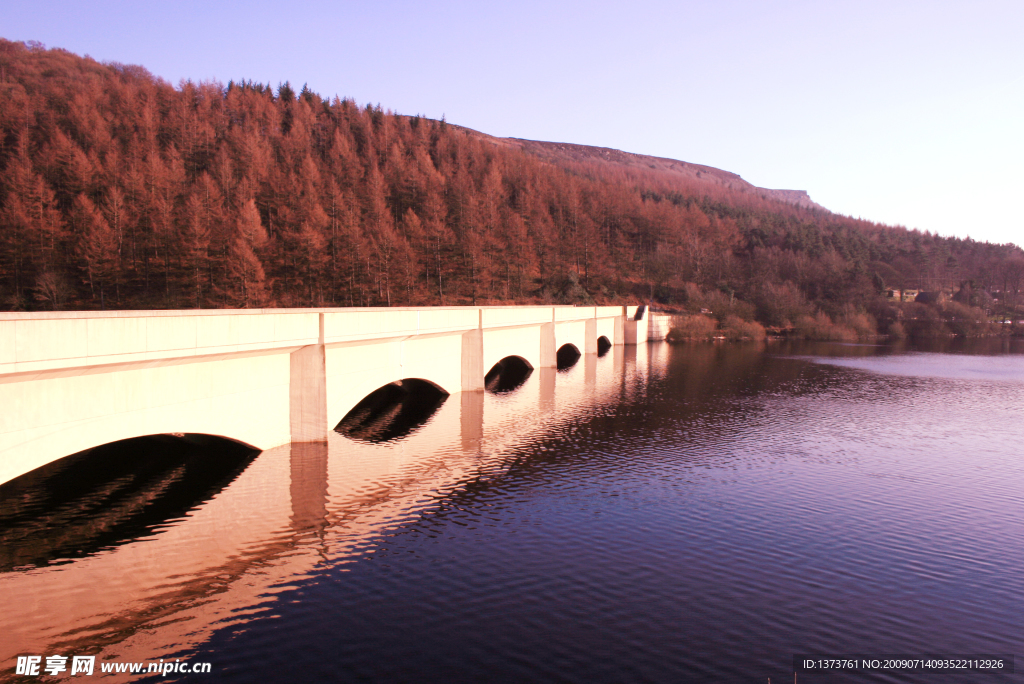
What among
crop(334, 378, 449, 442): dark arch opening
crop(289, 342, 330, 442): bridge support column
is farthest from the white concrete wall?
crop(334, 378, 449, 442): dark arch opening

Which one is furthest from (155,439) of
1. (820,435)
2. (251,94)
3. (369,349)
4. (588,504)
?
(251,94)

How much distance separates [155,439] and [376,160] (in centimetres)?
8155

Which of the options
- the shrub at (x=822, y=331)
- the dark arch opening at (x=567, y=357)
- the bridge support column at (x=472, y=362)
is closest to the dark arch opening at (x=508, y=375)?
the bridge support column at (x=472, y=362)

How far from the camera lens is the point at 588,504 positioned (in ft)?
56.6

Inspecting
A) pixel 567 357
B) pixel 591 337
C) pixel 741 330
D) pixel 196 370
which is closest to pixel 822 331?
pixel 741 330

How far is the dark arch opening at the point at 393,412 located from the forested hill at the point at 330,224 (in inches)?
1004

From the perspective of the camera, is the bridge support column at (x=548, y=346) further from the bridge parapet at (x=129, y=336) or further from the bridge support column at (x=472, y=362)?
the bridge parapet at (x=129, y=336)

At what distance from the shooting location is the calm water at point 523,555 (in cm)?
990

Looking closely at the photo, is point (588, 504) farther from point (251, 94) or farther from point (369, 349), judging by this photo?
point (251, 94)

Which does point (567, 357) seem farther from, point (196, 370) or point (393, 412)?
point (196, 370)

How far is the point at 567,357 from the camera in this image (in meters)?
60.8

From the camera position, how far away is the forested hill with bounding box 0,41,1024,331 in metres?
57.3

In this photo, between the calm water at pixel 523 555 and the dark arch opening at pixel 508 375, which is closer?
the calm water at pixel 523 555

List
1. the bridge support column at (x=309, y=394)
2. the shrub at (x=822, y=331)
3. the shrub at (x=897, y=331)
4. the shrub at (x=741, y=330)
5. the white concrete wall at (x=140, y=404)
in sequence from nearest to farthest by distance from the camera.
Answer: the white concrete wall at (x=140, y=404) < the bridge support column at (x=309, y=394) < the shrub at (x=741, y=330) < the shrub at (x=822, y=331) < the shrub at (x=897, y=331)
